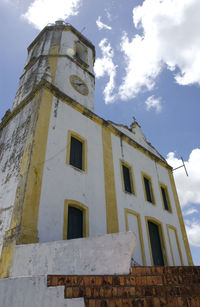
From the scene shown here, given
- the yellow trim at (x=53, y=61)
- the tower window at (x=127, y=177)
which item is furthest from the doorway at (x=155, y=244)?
the yellow trim at (x=53, y=61)

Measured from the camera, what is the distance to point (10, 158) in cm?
928

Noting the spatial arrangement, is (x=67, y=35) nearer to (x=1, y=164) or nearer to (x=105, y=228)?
(x=1, y=164)

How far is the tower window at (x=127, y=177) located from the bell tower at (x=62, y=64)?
3.64m

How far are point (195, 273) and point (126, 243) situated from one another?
3.77ft

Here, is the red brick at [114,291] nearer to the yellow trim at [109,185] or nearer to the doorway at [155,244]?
the yellow trim at [109,185]

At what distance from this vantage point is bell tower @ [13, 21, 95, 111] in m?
12.0

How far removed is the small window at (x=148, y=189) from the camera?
12617 millimetres

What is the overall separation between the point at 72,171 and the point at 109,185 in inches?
82.6

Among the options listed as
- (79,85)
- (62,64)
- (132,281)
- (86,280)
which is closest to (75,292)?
(86,280)

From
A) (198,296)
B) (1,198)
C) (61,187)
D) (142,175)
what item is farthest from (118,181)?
(198,296)

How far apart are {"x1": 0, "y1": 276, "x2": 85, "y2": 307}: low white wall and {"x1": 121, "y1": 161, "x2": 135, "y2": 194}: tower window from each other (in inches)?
315

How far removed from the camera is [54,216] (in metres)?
7.40

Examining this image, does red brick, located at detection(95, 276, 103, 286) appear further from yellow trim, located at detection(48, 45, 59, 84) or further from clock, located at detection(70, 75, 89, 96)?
clock, located at detection(70, 75, 89, 96)

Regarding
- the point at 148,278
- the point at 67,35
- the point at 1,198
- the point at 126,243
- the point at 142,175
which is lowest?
the point at 148,278
